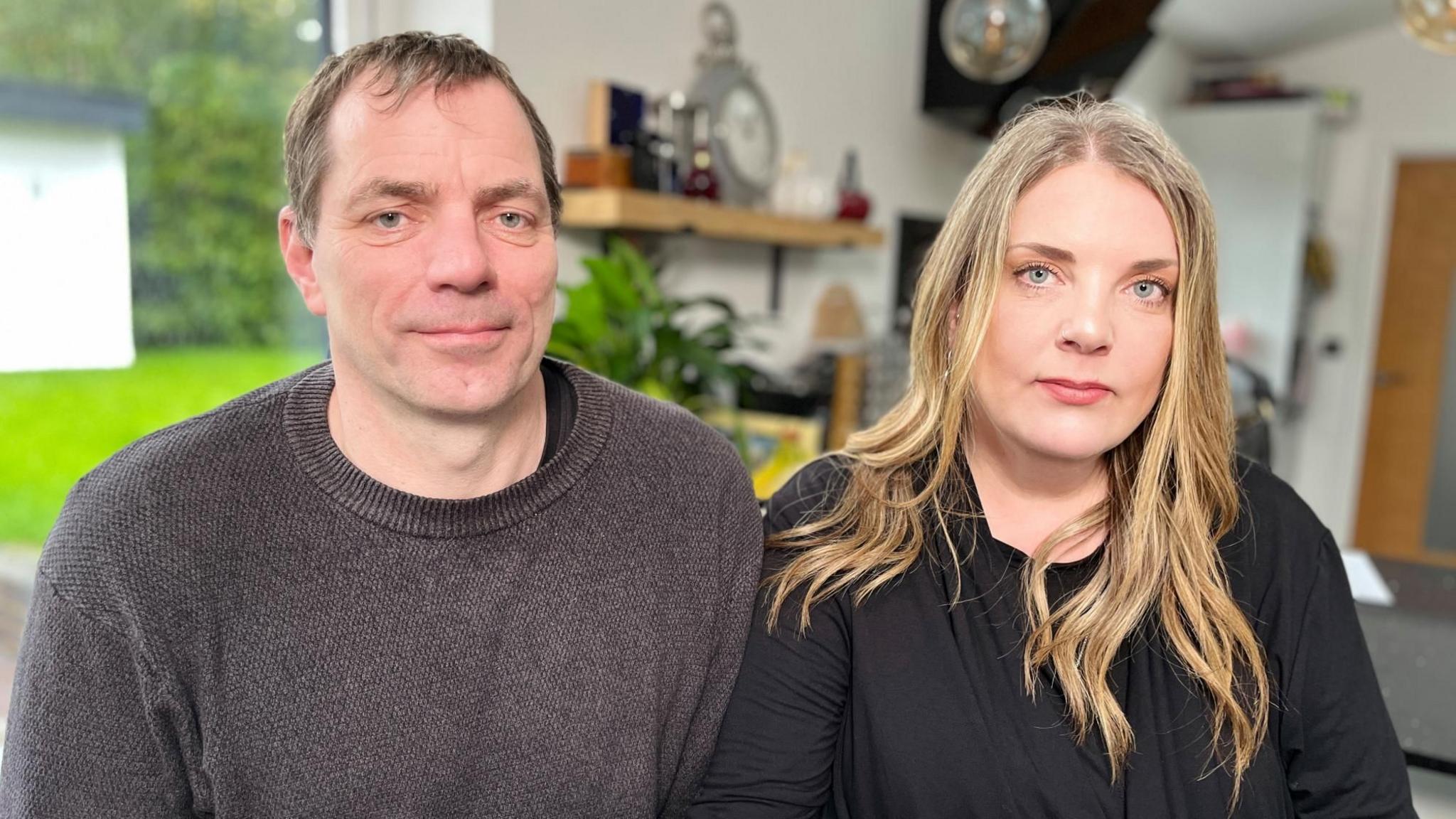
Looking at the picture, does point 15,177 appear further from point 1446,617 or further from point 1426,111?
point 1426,111

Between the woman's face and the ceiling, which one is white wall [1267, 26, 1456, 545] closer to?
the ceiling

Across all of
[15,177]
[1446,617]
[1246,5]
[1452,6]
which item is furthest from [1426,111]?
[15,177]

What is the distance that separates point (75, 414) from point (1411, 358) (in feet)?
19.1

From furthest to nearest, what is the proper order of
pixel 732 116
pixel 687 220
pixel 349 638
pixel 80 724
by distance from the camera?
pixel 732 116 < pixel 687 220 < pixel 349 638 < pixel 80 724

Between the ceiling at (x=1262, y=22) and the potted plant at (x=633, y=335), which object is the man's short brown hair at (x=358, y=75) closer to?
the potted plant at (x=633, y=335)

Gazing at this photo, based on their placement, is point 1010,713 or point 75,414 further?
point 75,414

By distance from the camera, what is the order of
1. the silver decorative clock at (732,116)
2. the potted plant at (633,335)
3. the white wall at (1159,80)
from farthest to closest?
1. the white wall at (1159,80)
2. the silver decorative clock at (732,116)
3. the potted plant at (633,335)

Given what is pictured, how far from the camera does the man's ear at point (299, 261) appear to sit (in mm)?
1188

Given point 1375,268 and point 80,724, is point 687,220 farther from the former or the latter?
point 1375,268

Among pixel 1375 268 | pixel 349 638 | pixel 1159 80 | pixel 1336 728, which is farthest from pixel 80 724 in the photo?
pixel 1375 268

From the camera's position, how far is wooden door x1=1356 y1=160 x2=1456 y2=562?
17.5 ft

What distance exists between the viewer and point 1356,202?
18.0 ft

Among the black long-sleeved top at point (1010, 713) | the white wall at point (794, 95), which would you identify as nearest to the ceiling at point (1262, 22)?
the white wall at point (794, 95)

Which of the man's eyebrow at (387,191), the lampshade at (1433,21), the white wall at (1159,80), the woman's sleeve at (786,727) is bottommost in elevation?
the woman's sleeve at (786,727)
